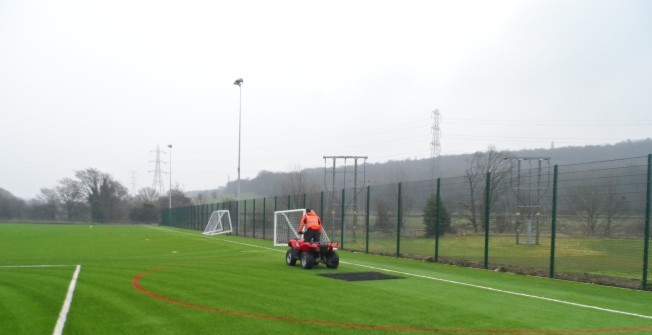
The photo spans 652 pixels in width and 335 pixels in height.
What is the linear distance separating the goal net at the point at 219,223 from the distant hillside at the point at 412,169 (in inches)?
326

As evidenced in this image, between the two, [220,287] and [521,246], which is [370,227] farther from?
[220,287]

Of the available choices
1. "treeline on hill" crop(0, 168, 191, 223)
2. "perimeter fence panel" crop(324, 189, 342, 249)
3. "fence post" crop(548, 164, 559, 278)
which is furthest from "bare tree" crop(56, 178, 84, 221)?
"fence post" crop(548, 164, 559, 278)

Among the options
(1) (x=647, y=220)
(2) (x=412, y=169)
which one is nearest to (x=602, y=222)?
(1) (x=647, y=220)

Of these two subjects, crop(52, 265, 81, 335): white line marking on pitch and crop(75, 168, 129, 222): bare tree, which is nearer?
crop(52, 265, 81, 335): white line marking on pitch

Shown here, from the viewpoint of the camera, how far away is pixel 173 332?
6320 mm

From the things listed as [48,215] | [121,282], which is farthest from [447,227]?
[48,215]

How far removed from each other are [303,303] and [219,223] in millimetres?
33864

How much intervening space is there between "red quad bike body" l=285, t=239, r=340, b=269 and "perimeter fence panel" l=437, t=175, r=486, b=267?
425 cm

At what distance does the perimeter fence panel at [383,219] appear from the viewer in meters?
19.5

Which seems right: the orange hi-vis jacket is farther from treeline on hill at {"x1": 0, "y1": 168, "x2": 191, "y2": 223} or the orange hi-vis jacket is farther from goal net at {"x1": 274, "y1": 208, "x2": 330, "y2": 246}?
treeline on hill at {"x1": 0, "y1": 168, "x2": 191, "y2": 223}

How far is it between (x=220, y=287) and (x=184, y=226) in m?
52.4

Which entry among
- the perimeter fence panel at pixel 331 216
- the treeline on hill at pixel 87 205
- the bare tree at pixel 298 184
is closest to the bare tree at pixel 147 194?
the treeline on hill at pixel 87 205

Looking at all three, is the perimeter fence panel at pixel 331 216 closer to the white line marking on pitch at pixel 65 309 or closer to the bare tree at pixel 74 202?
the white line marking on pitch at pixel 65 309

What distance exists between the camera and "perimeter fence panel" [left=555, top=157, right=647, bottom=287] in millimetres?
11023
